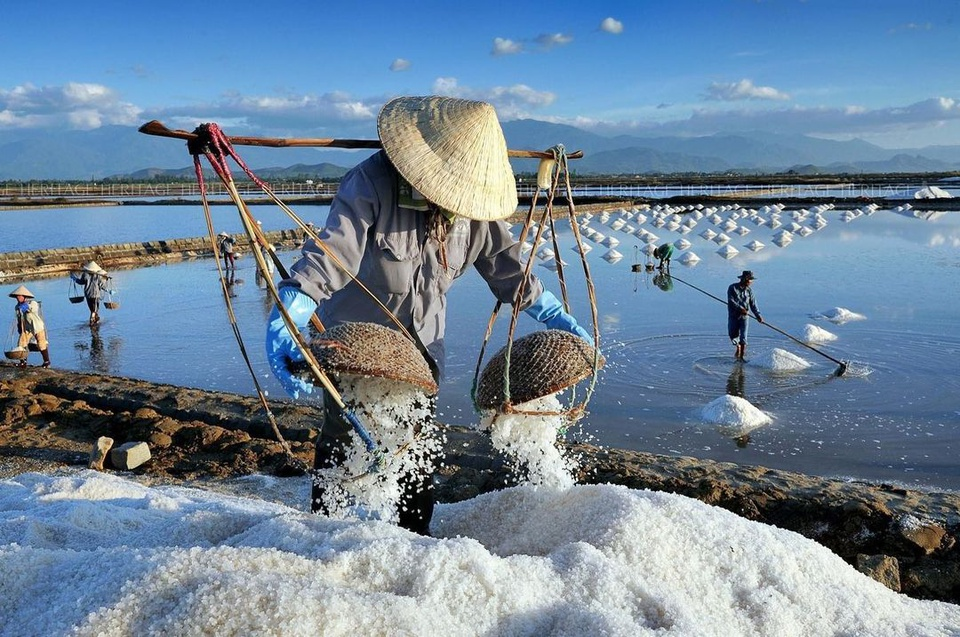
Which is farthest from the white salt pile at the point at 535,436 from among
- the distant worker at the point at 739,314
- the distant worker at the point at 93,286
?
the distant worker at the point at 93,286

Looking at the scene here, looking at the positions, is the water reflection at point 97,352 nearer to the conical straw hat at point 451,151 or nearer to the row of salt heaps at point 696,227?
the conical straw hat at point 451,151

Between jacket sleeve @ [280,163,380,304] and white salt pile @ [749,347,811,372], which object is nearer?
jacket sleeve @ [280,163,380,304]

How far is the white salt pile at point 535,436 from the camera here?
2.32 m

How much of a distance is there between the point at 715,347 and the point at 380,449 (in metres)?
6.88

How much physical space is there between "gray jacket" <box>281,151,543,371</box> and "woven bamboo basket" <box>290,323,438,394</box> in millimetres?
149

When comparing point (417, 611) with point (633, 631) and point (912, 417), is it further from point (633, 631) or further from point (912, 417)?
point (912, 417)

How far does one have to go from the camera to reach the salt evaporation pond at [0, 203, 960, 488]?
5.65 m

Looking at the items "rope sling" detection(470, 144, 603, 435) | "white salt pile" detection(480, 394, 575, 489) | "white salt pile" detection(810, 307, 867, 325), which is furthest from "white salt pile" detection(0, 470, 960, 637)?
"white salt pile" detection(810, 307, 867, 325)

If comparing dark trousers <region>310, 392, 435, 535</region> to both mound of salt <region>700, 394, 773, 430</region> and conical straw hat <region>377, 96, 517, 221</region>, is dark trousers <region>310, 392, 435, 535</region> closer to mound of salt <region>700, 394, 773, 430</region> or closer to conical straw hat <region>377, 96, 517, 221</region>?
conical straw hat <region>377, 96, 517, 221</region>

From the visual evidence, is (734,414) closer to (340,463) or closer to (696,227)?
(340,463)

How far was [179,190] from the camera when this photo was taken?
197 feet

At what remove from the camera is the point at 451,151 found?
2.24 meters

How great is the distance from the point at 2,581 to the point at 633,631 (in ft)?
4.73

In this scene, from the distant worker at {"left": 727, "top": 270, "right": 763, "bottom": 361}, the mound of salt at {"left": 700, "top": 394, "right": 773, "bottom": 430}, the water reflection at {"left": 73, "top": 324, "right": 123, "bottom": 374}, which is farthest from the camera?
the water reflection at {"left": 73, "top": 324, "right": 123, "bottom": 374}
